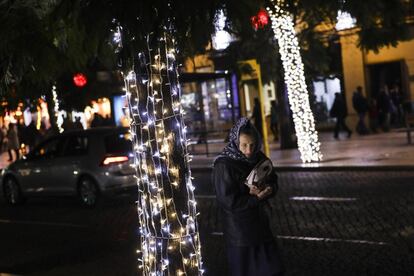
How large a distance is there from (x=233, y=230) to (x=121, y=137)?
10.1 metres

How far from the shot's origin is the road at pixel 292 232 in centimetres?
838

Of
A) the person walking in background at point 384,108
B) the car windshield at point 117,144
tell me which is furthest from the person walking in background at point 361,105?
the car windshield at point 117,144

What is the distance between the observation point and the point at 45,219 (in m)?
14.1

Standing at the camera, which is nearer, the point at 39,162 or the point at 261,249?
the point at 261,249

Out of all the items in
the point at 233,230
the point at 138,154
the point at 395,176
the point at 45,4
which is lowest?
the point at 395,176

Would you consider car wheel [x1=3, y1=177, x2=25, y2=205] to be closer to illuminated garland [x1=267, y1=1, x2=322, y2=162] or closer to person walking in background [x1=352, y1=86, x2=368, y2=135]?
illuminated garland [x1=267, y1=1, x2=322, y2=162]

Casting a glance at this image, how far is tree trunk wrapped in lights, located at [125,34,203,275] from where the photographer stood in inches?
203

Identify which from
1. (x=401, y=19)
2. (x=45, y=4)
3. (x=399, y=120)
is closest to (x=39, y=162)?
(x=45, y=4)

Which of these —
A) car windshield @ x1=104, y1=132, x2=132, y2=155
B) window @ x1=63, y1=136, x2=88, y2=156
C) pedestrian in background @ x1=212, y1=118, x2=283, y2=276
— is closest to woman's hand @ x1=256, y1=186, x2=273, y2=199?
pedestrian in background @ x1=212, y1=118, x2=283, y2=276

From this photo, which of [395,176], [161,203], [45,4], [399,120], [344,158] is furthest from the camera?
[399,120]

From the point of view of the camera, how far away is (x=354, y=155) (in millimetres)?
19406

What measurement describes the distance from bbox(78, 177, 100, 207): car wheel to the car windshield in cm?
77

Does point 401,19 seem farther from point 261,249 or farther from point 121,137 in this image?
point 261,249

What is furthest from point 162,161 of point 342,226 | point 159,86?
point 342,226
